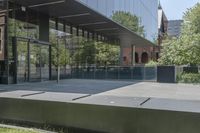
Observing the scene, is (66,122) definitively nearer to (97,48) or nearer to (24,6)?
(24,6)

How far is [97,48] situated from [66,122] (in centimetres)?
2482

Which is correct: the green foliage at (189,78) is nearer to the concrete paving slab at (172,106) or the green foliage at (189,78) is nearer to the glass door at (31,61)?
the glass door at (31,61)

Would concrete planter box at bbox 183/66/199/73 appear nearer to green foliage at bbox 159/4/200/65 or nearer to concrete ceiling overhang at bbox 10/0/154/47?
green foliage at bbox 159/4/200/65

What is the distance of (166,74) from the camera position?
839 inches

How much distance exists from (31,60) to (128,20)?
1615cm

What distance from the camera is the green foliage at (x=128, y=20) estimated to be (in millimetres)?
29438

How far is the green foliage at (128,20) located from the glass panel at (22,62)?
1113cm

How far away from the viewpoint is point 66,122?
22.0 ft

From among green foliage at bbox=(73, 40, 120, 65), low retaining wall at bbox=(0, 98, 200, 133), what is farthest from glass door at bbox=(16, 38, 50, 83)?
low retaining wall at bbox=(0, 98, 200, 133)

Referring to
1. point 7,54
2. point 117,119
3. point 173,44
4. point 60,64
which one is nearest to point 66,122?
point 117,119

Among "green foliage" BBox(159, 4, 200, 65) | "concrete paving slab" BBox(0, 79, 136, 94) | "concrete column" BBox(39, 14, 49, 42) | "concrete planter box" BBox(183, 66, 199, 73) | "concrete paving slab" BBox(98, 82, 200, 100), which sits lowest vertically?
"concrete paving slab" BBox(98, 82, 200, 100)

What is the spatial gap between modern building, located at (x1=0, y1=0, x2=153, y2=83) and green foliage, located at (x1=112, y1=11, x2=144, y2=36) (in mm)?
4486

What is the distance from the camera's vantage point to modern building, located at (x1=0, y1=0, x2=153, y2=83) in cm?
1733

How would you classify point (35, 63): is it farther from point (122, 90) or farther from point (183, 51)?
point (183, 51)
